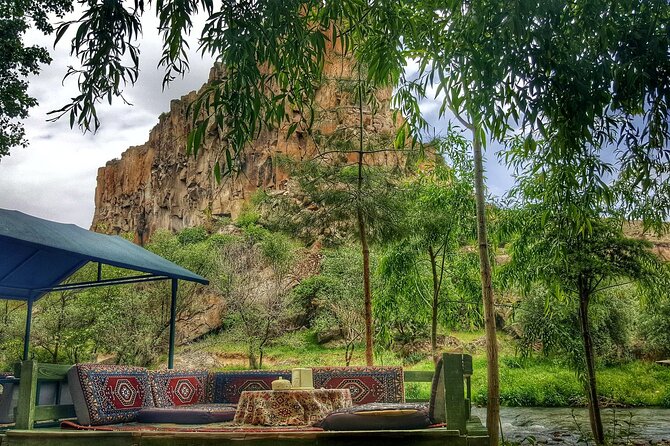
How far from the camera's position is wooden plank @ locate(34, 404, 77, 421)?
4242mm

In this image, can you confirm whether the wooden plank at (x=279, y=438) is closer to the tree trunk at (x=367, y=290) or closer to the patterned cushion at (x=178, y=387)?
the patterned cushion at (x=178, y=387)

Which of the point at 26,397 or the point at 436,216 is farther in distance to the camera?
the point at 436,216

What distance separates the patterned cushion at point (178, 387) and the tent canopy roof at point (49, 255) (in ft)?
4.98

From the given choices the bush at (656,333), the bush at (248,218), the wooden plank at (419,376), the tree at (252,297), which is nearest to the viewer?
the wooden plank at (419,376)

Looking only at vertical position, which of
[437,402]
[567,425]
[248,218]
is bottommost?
[567,425]

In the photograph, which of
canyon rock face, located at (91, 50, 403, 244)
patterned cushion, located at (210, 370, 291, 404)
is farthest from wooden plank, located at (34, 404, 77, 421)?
canyon rock face, located at (91, 50, 403, 244)

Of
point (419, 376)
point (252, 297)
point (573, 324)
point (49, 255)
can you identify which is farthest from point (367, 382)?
point (252, 297)

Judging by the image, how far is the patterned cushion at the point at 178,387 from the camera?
5.38 m

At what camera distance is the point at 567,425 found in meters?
12.8

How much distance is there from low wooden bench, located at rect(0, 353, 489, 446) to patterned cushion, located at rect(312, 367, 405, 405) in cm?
175

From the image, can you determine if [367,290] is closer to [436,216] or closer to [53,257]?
[436,216]

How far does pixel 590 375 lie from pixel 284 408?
4.85 meters

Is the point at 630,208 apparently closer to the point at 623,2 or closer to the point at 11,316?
the point at 623,2

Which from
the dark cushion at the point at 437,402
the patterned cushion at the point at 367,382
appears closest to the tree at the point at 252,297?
the patterned cushion at the point at 367,382
